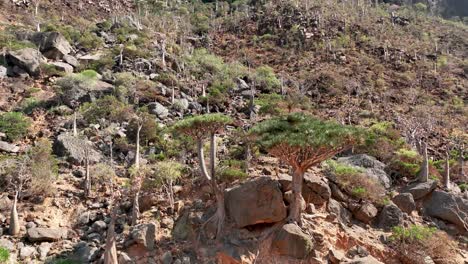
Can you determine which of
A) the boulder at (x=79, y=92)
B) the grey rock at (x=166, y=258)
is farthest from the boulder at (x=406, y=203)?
the boulder at (x=79, y=92)

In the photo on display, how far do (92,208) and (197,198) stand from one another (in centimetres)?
476

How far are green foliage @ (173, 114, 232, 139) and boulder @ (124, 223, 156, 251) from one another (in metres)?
3.79

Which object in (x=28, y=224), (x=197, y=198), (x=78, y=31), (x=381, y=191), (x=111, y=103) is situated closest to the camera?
(x=28, y=224)

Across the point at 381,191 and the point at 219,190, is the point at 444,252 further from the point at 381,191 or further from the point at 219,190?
the point at 219,190

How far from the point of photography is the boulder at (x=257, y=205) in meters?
14.9

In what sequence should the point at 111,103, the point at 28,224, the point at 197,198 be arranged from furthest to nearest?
the point at 111,103 < the point at 197,198 < the point at 28,224

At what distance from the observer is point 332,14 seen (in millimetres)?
63438

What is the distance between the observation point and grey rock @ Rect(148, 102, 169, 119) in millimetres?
29666

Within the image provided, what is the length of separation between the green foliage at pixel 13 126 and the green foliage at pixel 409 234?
21.2m

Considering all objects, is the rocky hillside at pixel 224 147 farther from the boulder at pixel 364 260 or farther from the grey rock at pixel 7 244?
the boulder at pixel 364 260

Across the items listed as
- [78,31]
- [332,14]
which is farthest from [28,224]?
[332,14]

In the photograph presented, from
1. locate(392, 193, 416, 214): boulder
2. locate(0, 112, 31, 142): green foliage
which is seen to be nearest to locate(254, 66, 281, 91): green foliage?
locate(0, 112, 31, 142): green foliage

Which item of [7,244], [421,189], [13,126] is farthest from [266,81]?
[7,244]

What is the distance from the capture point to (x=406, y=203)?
18.1 m
